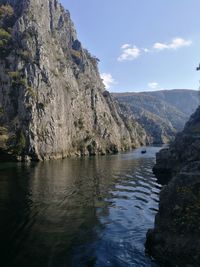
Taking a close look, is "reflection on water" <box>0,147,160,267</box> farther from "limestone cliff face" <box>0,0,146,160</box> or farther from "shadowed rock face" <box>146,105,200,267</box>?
"limestone cliff face" <box>0,0,146,160</box>

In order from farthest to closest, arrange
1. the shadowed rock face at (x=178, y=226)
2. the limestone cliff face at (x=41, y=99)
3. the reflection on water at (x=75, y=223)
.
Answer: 1. the limestone cliff face at (x=41, y=99)
2. the reflection on water at (x=75, y=223)
3. the shadowed rock face at (x=178, y=226)

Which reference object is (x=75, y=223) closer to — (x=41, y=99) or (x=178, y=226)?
(x=178, y=226)

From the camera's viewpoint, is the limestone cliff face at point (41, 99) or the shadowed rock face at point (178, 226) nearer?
the shadowed rock face at point (178, 226)

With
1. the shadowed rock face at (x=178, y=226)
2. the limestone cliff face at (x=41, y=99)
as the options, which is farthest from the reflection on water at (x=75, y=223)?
the limestone cliff face at (x=41, y=99)

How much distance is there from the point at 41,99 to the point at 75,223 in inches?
3426

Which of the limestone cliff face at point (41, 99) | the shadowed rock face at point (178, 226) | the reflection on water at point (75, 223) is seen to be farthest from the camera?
the limestone cliff face at point (41, 99)

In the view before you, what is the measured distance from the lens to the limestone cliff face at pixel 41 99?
10056cm

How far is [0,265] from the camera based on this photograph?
18797 mm

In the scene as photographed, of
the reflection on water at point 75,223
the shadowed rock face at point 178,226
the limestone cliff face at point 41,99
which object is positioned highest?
the limestone cliff face at point 41,99

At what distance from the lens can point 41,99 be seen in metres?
111

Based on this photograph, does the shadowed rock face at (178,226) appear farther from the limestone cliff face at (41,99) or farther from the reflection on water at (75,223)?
the limestone cliff face at (41,99)

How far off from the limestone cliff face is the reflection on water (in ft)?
171

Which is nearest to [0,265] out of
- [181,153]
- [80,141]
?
[181,153]

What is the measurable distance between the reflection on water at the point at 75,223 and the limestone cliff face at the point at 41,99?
2047 inches
